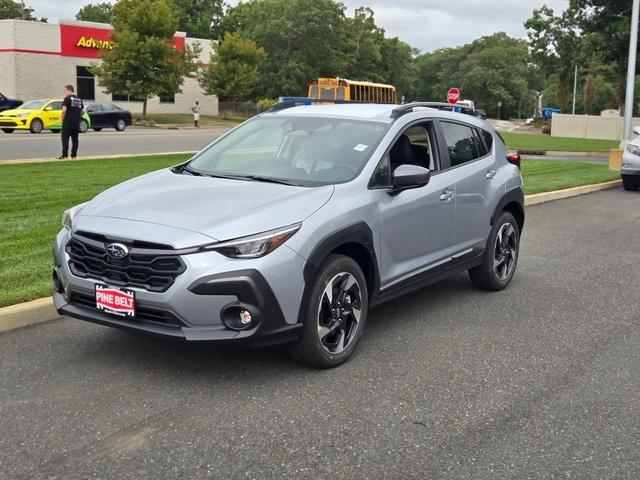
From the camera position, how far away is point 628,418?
4301 millimetres

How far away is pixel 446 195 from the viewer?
6070mm

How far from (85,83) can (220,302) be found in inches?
2043

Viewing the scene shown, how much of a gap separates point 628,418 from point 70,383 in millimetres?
3281

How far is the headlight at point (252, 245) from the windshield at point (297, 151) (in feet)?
2.61

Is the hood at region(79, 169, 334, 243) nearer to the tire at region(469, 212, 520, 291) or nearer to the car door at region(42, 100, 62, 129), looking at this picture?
the tire at region(469, 212, 520, 291)

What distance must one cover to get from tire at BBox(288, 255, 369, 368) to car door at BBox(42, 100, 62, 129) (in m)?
29.6

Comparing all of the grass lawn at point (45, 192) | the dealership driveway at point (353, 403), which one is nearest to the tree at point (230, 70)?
the grass lawn at point (45, 192)

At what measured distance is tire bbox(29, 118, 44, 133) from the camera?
31422mm

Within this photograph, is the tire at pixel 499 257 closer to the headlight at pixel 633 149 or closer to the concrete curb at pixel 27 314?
the concrete curb at pixel 27 314

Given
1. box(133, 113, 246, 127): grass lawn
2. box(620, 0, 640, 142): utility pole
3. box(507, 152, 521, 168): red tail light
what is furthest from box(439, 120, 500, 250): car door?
box(133, 113, 246, 127): grass lawn

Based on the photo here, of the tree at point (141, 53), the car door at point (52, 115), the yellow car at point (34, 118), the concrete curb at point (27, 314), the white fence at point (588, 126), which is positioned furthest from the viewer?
the white fence at point (588, 126)

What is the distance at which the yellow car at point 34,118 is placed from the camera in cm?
3119

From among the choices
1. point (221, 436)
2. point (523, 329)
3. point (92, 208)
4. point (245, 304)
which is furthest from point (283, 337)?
point (523, 329)

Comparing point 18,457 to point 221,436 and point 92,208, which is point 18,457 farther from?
point 92,208
